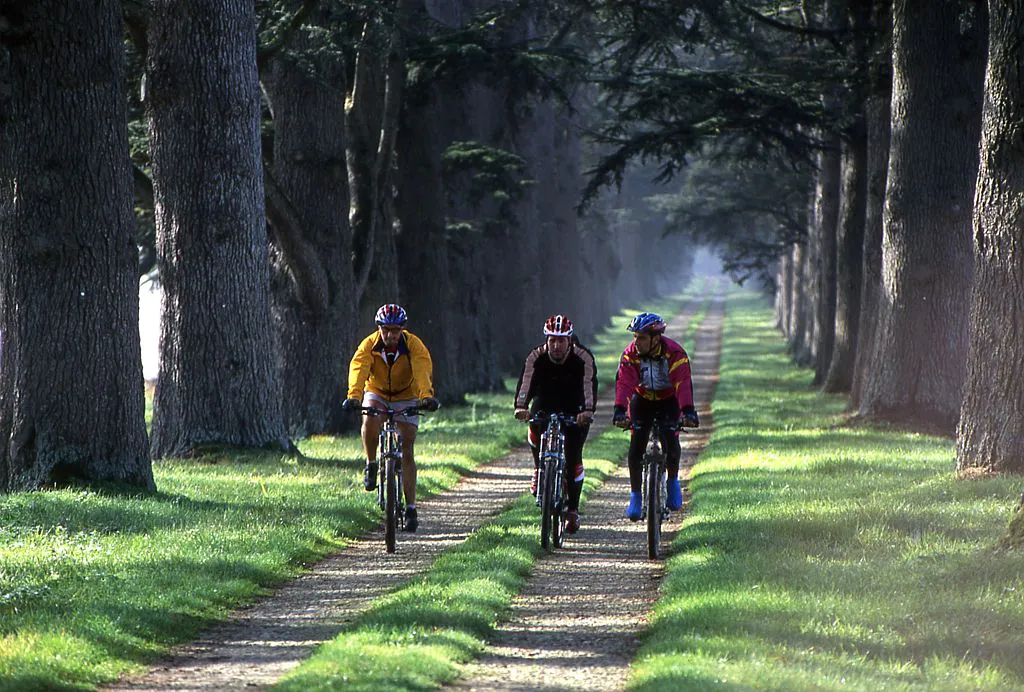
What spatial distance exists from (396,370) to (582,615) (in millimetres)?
3678

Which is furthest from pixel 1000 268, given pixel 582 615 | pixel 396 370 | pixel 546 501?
pixel 582 615

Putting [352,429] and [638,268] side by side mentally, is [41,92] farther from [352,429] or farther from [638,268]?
[638,268]

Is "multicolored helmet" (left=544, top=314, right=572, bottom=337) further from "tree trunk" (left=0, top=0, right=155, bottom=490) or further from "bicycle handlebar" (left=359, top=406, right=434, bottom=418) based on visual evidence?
"tree trunk" (left=0, top=0, right=155, bottom=490)

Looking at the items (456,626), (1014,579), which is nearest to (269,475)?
(456,626)

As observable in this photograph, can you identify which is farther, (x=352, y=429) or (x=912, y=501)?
(x=352, y=429)

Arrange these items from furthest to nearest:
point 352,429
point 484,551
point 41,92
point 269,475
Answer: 1. point 352,429
2. point 269,475
3. point 41,92
4. point 484,551

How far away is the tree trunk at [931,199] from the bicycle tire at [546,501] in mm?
9631

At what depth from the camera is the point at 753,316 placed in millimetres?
88438

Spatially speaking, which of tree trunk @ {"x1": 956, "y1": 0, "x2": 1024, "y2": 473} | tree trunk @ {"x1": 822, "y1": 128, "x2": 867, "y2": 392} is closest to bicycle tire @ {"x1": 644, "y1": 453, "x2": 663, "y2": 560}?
tree trunk @ {"x1": 956, "y1": 0, "x2": 1024, "y2": 473}

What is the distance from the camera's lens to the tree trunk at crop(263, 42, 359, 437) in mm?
20906

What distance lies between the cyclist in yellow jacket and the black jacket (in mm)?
853

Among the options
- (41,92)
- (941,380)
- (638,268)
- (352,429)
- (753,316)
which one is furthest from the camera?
(638,268)

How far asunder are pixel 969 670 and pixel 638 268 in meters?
90.1

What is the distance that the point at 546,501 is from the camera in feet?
39.8
